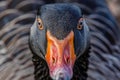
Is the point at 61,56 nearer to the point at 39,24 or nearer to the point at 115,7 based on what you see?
the point at 39,24

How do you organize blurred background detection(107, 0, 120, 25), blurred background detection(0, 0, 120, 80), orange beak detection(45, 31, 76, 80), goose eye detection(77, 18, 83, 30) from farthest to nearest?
blurred background detection(107, 0, 120, 25), blurred background detection(0, 0, 120, 80), goose eye detection(77, 18, 83, 30), orange beak detection(45, 31, 76, 80)

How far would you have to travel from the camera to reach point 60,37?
19.9 ft

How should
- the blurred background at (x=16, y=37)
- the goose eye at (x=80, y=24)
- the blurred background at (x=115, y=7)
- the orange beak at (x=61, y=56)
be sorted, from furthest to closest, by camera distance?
the blurred background at (x=115, y=7)
the blurred background at (x=16, y=37)
the goose eye at (x=80, y=24)
the orange beak at (x=61, y=56)

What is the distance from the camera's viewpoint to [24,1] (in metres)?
7.77

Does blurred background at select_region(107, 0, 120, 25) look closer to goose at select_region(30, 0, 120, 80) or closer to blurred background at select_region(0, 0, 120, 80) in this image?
blurred background at select_region(0, 0, 120, 80)

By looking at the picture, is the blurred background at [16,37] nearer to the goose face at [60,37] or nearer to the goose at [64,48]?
the goose at [64,48]

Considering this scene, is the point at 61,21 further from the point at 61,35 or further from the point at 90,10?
the point at 90,10

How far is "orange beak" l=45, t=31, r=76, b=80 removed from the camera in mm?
5996

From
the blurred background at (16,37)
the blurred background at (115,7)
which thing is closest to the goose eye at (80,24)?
the blurred background at (16,37)

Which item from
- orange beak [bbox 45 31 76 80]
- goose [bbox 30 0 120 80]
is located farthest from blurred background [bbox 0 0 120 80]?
orange beak [bbox 45 31 76 80]

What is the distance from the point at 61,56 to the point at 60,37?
0.16m

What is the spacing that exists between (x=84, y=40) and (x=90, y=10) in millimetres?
1500

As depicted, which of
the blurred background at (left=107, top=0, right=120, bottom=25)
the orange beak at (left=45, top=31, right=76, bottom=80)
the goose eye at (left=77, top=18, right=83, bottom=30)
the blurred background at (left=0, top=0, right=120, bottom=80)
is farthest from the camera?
the blurred background at (left=107, top=0, right=120, bottom=25)

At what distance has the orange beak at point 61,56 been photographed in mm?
5996
